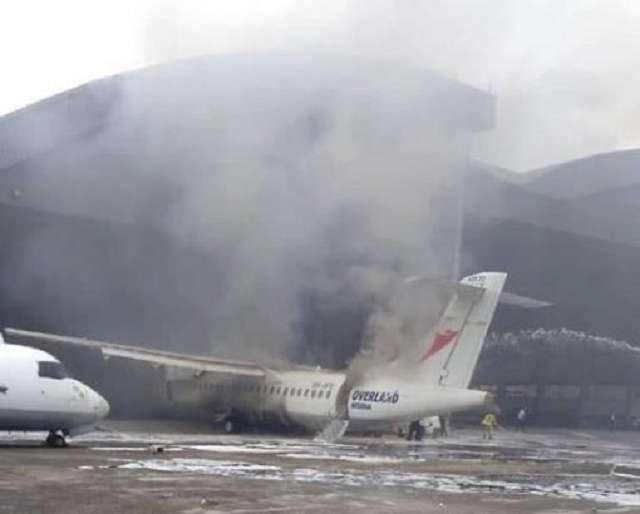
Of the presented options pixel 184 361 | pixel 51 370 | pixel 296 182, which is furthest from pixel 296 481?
pixel 184 361

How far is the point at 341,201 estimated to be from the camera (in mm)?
41312

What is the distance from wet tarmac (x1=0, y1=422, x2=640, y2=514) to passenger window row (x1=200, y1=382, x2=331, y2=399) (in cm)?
1073

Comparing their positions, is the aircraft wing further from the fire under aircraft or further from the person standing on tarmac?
the person standing on tarmac

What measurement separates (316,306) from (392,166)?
34.9 ft

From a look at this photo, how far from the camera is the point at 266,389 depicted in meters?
44.0

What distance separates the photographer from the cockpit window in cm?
2673

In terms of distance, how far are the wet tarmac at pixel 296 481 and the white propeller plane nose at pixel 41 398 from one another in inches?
24.6

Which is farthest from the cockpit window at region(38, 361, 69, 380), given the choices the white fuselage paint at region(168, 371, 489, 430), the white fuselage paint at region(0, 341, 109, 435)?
the white fuselage paint at region(168, 371, 489, 430)

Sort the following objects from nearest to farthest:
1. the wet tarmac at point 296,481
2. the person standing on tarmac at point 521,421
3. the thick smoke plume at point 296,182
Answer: the wet tarmac at point 296,481, the thick smoke plume at point 296,182, the person standing on tarmac at point 521,421

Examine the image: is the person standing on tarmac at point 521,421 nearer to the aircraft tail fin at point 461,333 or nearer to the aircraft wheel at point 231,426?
the aircraft wheel at point 231,426

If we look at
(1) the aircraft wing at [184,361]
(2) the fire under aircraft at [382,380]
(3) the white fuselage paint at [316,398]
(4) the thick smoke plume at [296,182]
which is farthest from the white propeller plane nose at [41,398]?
(1) the aircraft wing at [184,361]

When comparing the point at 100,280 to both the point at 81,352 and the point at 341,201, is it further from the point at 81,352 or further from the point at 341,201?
the point at 341,201

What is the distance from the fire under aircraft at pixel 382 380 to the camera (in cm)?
3669

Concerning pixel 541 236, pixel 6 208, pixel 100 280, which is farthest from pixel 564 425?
pixel 6 208
